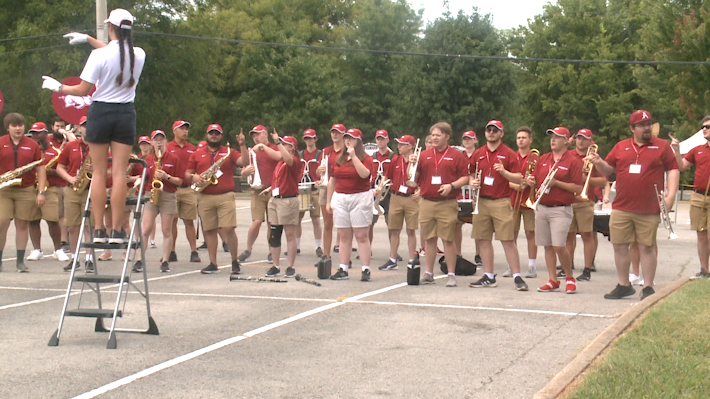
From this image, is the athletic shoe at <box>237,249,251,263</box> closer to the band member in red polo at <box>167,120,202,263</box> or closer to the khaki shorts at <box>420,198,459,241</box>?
the band member in red polo at <box>167,120,202,263</box>

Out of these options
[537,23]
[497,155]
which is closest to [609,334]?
[497,155]

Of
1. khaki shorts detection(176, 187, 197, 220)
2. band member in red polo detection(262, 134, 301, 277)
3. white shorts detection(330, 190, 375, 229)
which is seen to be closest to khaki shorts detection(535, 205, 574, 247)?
white shorts detection(330, 190, 375, 229)

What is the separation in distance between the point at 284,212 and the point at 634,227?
4.90 m

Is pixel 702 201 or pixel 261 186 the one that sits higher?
pixel 261 186

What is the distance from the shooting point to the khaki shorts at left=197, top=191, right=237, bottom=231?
13664 millimetres

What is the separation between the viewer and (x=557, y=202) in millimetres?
11875

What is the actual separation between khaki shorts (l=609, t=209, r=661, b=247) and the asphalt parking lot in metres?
0.75

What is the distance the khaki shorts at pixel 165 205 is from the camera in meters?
14.6

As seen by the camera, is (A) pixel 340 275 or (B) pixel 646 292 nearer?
(B) pixel 646 292

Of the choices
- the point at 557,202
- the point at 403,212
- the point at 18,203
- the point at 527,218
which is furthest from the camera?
the point at 403,212

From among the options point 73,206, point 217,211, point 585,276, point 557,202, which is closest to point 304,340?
point 557,202

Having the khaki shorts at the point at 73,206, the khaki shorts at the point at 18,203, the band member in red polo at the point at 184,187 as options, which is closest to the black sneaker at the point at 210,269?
the band member in red polo at the point at 184,187

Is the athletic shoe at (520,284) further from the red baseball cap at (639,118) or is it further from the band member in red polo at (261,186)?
the band member in red polo at (261,186)

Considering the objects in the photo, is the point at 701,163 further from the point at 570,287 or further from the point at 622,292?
the point at 570,287
